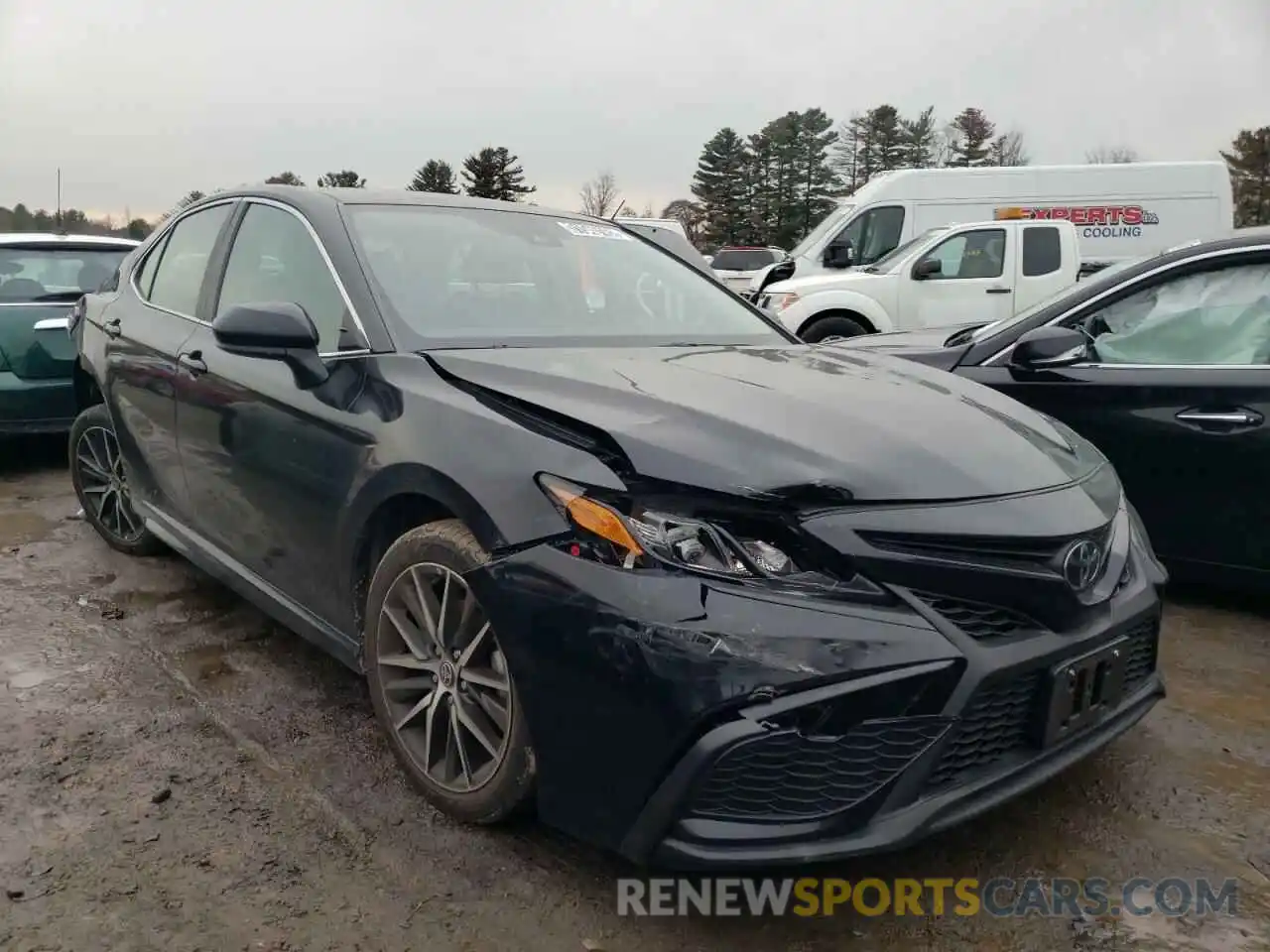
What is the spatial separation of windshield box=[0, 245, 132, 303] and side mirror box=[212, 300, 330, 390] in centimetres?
403

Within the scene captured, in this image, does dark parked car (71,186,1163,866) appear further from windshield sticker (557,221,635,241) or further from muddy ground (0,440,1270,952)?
windshield sticker (557,221,635,241)

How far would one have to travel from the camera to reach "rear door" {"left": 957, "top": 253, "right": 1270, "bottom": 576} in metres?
3.44

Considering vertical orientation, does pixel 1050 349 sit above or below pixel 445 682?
above

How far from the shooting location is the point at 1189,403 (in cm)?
355

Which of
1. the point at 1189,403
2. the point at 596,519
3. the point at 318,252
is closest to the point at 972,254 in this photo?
the point at 1189,403

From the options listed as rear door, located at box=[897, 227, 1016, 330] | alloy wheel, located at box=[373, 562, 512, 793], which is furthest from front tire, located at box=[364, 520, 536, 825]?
rear door, located at box=[897, 227, 1016, 330]

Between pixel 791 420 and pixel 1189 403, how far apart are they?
217 cm

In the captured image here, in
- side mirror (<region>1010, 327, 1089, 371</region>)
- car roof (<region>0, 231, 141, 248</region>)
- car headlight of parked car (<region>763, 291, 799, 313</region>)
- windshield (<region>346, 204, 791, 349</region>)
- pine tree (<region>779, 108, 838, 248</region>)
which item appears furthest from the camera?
pine tree (<region>779, 108, 838, 248</region>)

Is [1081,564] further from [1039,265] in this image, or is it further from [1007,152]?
[1007,152]

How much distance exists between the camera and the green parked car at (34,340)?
18.9ft

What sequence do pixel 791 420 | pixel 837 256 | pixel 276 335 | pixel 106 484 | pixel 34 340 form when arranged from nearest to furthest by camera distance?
pixel 791 420 < pixel 276 335 < pixel 106 484 < pixel 34 340 < pixel 837 256

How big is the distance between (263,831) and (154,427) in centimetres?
185

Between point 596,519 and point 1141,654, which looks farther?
point 1141,654

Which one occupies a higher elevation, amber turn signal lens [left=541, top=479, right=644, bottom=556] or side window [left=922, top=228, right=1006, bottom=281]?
side window [left=922, top=228, right=1006, bottom=281]
